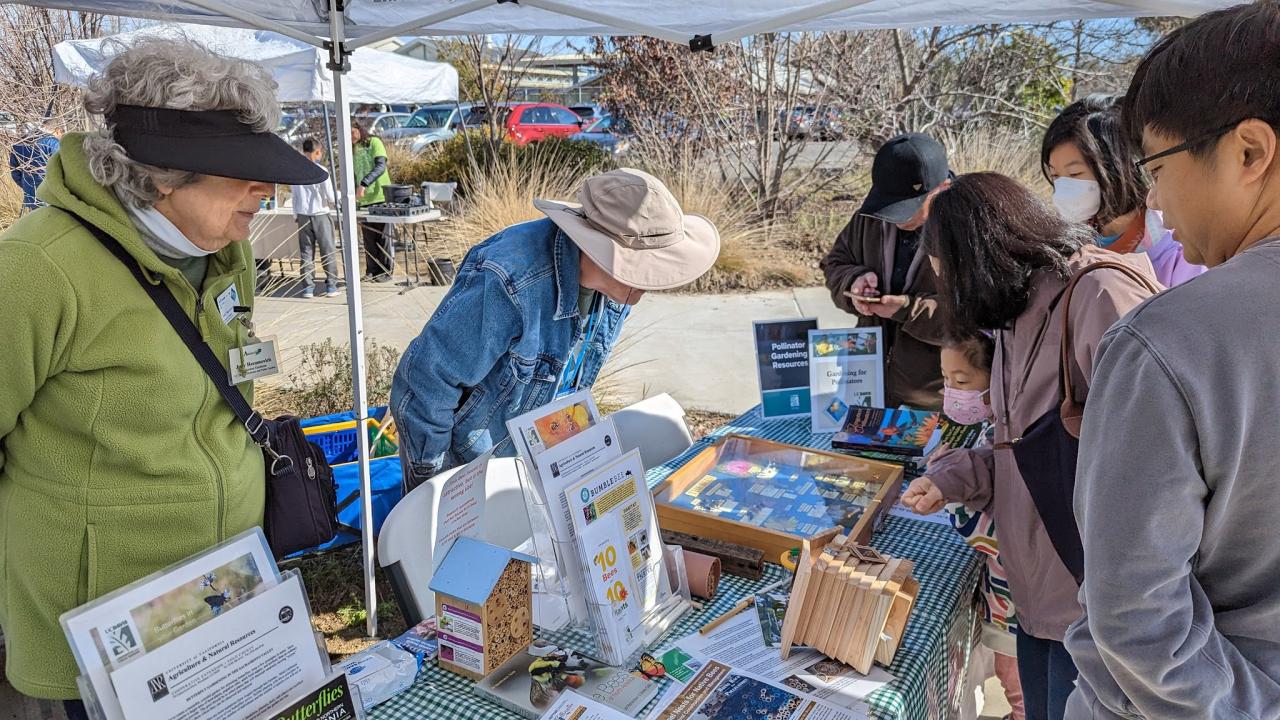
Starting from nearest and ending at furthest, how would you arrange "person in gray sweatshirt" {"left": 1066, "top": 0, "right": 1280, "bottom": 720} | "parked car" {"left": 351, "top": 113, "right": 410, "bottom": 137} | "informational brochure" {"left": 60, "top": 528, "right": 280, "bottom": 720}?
1. "person in gray sweatshirt" {"left": 1066, "top": 0, "right": 1280, "bottom": 720}
2. "informational brochure" {"left": 60, "top": 528, "right": 280, "bottom": 720}
3. "parked car" {"left": 351, "top": 113, "right": 410, "bottom": 137}

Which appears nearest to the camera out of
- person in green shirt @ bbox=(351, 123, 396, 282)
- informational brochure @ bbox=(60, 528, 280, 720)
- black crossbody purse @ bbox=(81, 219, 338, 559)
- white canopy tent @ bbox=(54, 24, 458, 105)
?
informational brochure @ bbox=(60, 528, 280, 720)

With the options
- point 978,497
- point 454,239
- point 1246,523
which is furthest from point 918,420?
point 454,239

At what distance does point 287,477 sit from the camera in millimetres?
1702

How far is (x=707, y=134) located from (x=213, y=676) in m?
9.84

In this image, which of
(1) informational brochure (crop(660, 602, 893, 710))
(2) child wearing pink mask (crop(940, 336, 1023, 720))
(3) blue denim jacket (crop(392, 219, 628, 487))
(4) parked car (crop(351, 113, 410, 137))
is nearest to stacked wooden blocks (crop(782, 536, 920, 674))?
(1) informational brochure (crop(660, 602, 893, 710))

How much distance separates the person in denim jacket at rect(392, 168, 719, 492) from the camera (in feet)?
6.61

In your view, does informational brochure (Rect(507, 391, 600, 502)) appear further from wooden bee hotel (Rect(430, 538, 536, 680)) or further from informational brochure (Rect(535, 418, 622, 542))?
wooden bee hotel (Rect(430, 538, 536, 680))

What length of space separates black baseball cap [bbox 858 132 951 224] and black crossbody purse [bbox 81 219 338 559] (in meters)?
1.94

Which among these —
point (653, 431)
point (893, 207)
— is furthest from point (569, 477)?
point (893, 207)

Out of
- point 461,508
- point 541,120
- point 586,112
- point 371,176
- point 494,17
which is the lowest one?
point 461,508

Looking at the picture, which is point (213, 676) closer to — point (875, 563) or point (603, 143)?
point (875, 563)

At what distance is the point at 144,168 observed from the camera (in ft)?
4.69

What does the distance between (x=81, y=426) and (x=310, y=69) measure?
710 cm

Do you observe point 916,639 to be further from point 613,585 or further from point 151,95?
point 151,95
